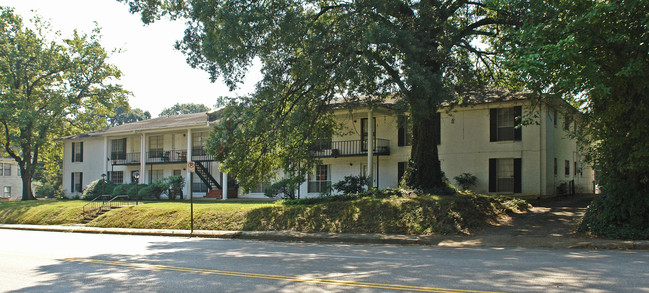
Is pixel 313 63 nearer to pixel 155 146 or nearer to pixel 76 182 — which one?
pixel 155 146

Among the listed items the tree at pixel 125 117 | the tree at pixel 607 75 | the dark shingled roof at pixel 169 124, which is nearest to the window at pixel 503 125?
the tree at pixel 607 75

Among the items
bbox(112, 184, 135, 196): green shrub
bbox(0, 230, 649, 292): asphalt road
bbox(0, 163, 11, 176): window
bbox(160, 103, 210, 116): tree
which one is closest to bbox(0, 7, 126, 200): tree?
bbox(112, 184, 135, 196): green shrub

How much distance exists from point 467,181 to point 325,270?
18.5m

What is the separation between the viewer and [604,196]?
14445 mm

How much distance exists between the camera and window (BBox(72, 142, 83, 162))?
44.4 metres

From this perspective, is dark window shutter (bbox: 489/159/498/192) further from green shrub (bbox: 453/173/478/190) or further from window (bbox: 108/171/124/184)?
window (bbox: 108/171/124/184)

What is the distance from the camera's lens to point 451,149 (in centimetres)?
2708

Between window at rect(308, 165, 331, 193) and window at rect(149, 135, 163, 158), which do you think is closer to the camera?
window at rect(308, 165, 331, 193)

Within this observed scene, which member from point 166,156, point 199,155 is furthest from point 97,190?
point 199,155

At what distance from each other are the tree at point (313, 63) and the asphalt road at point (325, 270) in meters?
6.15

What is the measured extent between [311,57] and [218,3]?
3.67 meters

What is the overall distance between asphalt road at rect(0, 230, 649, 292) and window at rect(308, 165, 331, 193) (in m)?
18.5

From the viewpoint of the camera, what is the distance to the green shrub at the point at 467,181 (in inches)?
1022

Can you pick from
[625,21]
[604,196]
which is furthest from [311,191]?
[625,21]
